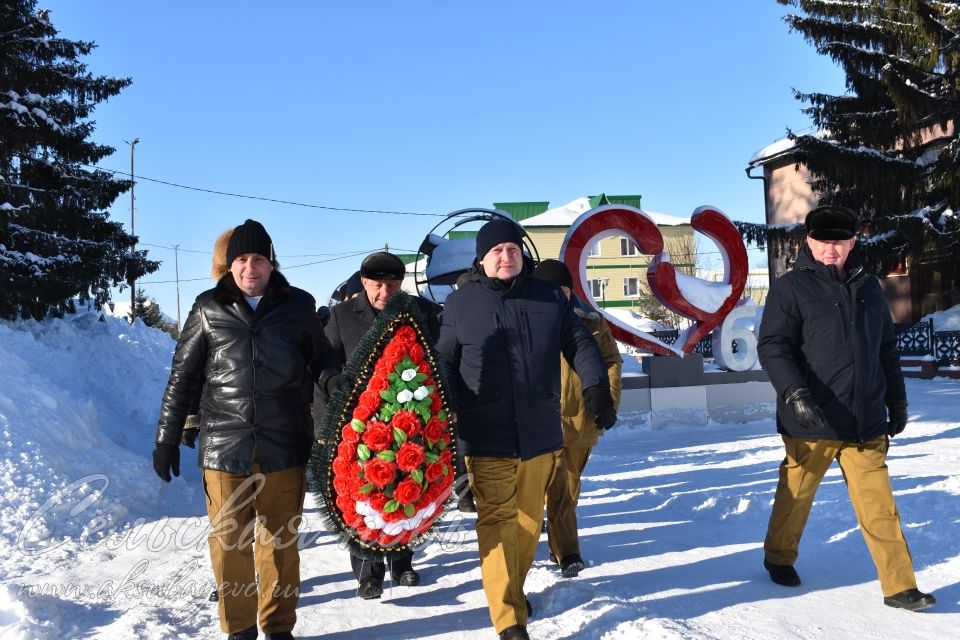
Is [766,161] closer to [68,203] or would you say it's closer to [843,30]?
[843,30]

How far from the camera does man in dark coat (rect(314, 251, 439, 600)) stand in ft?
14.0

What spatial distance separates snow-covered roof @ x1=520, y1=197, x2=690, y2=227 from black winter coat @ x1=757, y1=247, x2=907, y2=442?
45447 mm

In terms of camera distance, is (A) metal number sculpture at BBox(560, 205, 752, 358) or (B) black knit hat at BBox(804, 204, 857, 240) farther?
(A) metal number sculpture at BBox(560, 205, 752, 358)

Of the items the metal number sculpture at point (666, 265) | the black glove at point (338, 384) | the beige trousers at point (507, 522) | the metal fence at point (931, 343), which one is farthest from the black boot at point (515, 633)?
the metal fence at point (931, 343)

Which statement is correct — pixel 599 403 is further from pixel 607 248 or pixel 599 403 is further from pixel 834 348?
pixel 607 248

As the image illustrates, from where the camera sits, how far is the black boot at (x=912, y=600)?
3.63m

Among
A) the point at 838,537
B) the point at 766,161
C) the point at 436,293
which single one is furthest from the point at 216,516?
the point at 766,161

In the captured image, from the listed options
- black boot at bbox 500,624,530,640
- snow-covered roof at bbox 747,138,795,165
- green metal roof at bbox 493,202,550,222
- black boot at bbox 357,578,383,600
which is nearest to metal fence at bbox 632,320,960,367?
snow-covered roof at bbox 747,138,795,165

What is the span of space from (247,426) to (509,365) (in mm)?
1269

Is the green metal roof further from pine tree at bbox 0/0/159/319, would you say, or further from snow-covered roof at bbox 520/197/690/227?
pine tree at bbox 0/0/159/319

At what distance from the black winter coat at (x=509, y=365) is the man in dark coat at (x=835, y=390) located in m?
1.10

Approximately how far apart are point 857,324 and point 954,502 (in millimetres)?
2568

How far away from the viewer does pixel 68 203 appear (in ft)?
47.6

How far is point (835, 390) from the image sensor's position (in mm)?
3881
